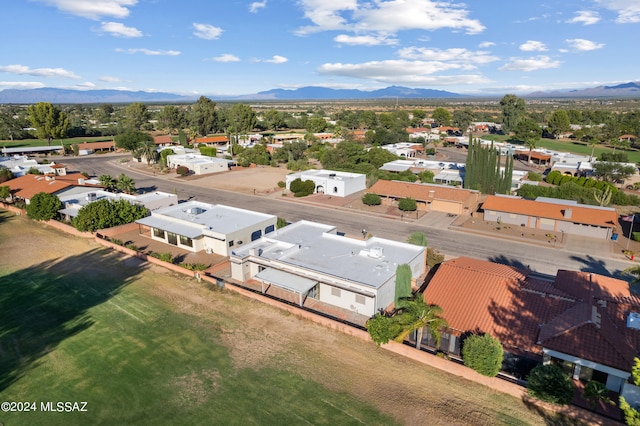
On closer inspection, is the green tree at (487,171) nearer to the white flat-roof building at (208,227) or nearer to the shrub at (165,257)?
the white flat-roof building at (208,227)

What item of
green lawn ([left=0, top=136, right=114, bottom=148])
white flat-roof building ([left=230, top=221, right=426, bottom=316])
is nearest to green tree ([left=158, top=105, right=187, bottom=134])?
green lawn ([left=0, top=136, right=114, bottom=148])

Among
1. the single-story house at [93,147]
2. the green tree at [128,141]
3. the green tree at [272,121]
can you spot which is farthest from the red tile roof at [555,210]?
the green tree at [272,121]

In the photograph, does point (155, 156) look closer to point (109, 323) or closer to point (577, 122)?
point (109, 323)

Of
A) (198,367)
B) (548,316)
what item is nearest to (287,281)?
(198,367)

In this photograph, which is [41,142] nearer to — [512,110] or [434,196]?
[434,196]

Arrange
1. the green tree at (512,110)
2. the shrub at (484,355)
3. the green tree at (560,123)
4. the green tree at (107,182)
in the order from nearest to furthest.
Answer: the shrub at (484,355) < the green tree at (107,182) < the green tree at (560,123) < the green tree at (512,110)

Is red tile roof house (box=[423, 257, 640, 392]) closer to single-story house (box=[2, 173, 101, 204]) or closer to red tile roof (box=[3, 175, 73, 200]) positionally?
single-story house (box=[2, 173, 101, 204])

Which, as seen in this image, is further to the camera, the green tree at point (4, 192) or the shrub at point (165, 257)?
the green tree at point (4, 192)
